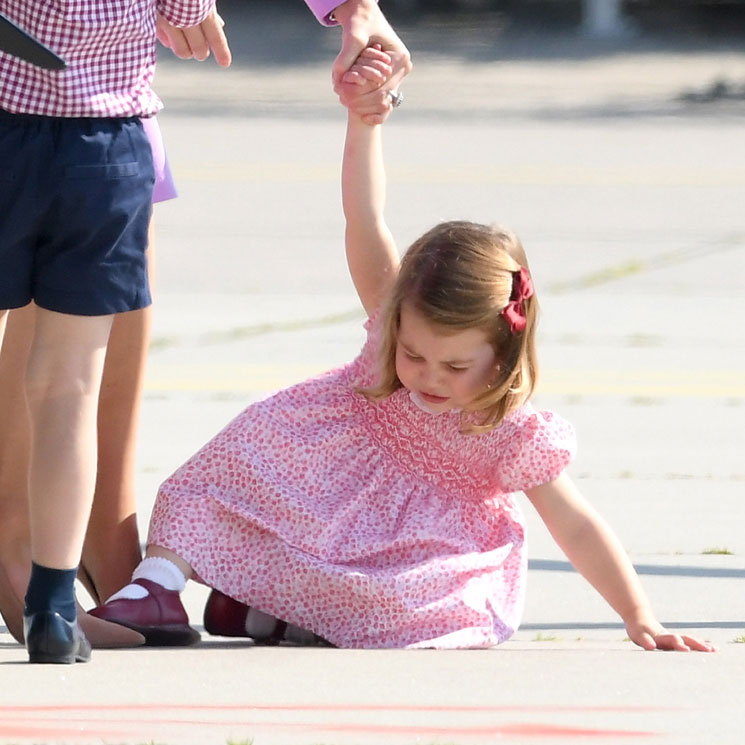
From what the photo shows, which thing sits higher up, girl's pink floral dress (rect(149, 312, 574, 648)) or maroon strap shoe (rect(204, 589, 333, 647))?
girl's pink floral dress (rect(149, 312, 574, 648))

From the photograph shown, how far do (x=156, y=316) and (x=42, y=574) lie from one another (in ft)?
14.2

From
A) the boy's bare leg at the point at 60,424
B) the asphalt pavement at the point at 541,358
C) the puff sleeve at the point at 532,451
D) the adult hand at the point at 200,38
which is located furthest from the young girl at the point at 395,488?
the boy's bare leg at the point at 60,424

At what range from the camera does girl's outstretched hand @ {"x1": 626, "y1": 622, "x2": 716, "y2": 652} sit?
3.24m

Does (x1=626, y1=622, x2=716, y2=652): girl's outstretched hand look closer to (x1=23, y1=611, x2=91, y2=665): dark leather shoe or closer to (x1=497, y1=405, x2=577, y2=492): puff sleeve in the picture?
(x1=497, y1=405, x2=577, y2=492): puff sleeve

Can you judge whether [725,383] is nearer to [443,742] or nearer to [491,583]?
[491,583]

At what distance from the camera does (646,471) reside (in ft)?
16.1

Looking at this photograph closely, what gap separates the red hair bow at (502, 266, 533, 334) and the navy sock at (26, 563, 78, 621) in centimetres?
94

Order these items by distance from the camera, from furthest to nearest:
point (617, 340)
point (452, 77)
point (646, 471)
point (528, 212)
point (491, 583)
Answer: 1. point (452, 77)
2. point (528, 212)
3. point (617, 340)
4. point (646, 471)
5. point (491, 583)

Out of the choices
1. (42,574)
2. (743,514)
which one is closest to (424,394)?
(42,574)

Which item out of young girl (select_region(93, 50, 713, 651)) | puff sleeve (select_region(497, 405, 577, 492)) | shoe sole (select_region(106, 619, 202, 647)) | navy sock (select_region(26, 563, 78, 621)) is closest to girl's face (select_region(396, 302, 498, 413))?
young girl (select_region(93, 50, 713, 651))

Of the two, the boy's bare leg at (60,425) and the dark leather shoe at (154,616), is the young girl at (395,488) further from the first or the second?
the boy's bare leg at (60,425)

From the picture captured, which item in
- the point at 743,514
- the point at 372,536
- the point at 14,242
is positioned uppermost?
the point at 14,242

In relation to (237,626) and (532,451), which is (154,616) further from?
(532,451)

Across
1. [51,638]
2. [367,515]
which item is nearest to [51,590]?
[51,638]
